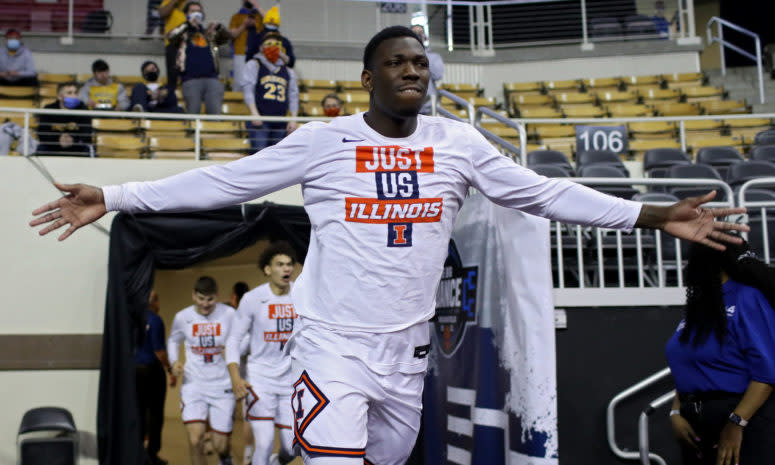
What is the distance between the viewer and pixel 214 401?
869 centimetres

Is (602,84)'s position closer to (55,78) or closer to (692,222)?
(55,78)

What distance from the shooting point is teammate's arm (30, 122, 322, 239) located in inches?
128

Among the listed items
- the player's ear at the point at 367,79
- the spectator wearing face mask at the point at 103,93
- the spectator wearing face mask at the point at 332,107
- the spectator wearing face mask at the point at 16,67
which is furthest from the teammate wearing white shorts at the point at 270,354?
the spectator wearing face mask at the point at 16,67

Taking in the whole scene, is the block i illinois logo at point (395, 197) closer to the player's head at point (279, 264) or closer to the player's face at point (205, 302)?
the player's head at point (279, 264)

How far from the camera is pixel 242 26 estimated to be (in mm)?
13219

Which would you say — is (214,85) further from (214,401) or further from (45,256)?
(214,401)

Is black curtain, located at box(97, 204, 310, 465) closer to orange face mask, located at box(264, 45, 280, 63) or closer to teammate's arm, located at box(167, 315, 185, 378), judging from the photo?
teammate's arm, located at box(167, 315, 185, 378)

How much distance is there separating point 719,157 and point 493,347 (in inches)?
289

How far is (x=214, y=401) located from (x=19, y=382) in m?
2.06

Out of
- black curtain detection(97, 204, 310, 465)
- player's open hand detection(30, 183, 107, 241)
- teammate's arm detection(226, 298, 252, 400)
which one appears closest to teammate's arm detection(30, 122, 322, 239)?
player's open hand detection(30, 183, 107, 241)

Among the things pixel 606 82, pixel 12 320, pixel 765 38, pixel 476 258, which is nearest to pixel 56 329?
pixel 12 320

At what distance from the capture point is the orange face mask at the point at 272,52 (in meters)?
11.0

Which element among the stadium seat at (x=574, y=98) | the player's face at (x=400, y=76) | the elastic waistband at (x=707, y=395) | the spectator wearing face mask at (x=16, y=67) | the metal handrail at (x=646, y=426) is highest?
Result: the spectator wearing face mask at (x=16, y=67)

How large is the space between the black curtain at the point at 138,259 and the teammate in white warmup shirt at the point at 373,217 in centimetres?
534
